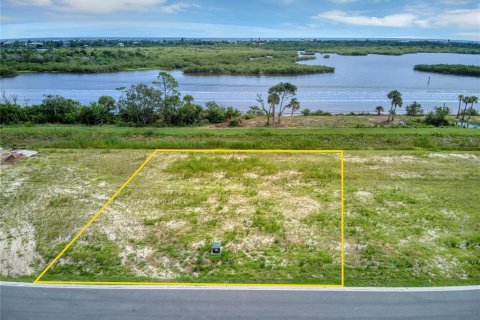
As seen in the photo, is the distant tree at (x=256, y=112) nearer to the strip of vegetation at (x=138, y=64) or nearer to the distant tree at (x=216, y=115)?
the distant tree at (x=216, y=115)

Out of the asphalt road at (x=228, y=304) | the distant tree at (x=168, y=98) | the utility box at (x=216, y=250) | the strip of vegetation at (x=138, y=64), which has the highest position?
the strip of vegetation at (x=138, y=64)

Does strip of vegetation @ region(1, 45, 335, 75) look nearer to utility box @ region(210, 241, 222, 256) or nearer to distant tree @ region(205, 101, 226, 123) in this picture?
distant tree @ region(205, 101, 226, 123)

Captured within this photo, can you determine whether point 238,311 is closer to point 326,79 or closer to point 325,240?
point 325,240

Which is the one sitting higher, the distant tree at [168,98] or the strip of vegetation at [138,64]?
the strip of vegetation at [138,64]

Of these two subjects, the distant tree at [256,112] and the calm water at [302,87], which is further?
the calm water at [302,87]

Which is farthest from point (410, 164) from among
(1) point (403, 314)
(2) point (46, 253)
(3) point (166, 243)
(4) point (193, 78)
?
(4) point (193, 78)

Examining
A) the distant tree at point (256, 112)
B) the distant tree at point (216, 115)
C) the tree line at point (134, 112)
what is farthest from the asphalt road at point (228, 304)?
the distant tree at point (256, 112)
